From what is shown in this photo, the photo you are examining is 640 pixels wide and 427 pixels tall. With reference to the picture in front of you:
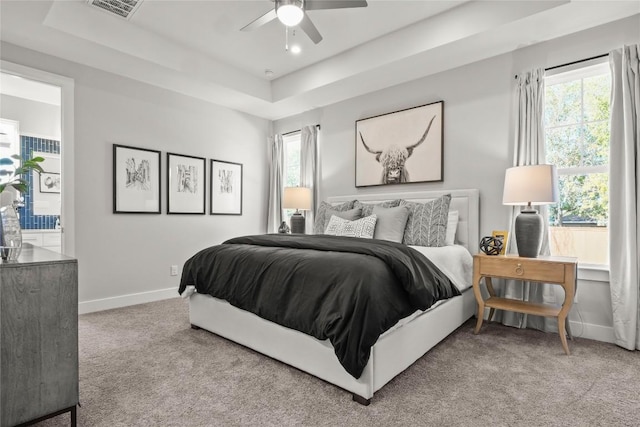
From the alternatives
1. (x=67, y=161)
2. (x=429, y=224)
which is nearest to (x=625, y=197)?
(x=429, y=224)

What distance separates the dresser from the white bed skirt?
1051mm

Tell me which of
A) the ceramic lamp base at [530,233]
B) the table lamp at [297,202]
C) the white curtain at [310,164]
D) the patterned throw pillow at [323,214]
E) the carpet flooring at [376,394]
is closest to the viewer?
the carpet flooring at [376,394]

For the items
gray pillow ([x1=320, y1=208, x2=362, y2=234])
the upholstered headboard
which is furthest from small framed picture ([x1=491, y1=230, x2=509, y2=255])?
gray pillow ([x1=320, y1=208, x2=362, y2=234])

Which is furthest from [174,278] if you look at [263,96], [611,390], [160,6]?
[611,390]

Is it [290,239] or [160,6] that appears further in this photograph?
[160,6]

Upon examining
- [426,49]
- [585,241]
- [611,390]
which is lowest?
[611,390]

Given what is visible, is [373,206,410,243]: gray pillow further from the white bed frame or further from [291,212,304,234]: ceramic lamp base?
[291,212,304,234]: ceramic lamp base

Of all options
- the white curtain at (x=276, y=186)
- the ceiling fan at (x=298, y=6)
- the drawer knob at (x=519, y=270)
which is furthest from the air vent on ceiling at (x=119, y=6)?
the drawer knob at (x=519, y=270)

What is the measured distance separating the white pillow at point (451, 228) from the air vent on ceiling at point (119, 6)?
338cm

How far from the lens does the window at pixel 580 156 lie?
2836mm

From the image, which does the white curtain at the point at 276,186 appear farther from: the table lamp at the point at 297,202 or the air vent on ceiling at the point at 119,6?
the air vent on ceiling at the point at 119,6

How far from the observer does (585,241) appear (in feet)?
9.51

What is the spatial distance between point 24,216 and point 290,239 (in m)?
4.08

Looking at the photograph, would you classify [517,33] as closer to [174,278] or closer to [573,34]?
[573,34]
